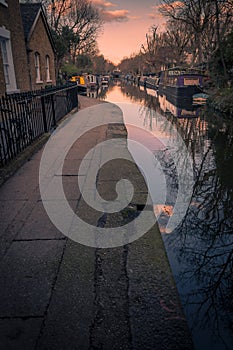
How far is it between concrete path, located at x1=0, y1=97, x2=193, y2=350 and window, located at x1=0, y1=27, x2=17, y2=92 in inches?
405

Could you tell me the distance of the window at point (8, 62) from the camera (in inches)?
451

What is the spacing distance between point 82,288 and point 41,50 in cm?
1777

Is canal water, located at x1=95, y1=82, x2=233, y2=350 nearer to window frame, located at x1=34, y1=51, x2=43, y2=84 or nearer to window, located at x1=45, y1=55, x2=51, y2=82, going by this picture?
window frame, located at x1=34, y1=51, x2=43, y2=84

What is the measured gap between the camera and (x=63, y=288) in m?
2.27

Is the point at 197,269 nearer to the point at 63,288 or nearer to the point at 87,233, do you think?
the point at 87,233

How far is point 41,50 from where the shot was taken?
1673 cm

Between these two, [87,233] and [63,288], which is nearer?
[63,288]

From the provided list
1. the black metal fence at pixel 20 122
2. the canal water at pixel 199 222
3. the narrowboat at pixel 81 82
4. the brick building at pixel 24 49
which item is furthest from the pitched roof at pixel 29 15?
the narrowboat at pixel 81 82

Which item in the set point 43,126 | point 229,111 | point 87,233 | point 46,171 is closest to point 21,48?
point 43,126

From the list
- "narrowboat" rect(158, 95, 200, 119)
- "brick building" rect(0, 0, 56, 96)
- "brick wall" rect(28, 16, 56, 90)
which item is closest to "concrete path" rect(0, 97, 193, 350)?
"brick building" rect(0, 0, 56, 96)

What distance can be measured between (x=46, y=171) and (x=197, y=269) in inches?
135

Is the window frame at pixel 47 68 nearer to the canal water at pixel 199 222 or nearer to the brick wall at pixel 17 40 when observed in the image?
the brick wall at pixel 17 40

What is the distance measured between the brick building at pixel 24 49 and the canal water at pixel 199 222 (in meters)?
7.43

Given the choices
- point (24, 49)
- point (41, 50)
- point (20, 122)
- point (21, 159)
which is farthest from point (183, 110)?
point (21, 159)
